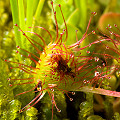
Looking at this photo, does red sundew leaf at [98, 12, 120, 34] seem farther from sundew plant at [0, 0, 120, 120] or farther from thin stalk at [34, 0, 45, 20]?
thin stalk at [34, 0, 45, 20]

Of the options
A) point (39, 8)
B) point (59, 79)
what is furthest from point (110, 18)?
point (59, 79)

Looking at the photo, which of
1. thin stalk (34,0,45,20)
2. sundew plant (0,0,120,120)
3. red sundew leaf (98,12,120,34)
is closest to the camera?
sundew plant (0,0,120,120)

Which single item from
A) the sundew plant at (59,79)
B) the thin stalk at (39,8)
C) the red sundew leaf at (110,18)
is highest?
the thin stalk at (39,8)

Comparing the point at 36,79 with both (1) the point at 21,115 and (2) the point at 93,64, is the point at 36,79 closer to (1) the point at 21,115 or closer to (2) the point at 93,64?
(1) the point at 21,115

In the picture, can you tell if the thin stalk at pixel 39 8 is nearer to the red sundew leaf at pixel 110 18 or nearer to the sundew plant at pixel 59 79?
the sundew plant at pixel 59 79

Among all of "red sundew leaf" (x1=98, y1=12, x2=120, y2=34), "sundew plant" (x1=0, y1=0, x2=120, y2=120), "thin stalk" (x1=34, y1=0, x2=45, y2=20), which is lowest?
"sundew plant" (x1=0, y1=0, x2=120, y2=120)

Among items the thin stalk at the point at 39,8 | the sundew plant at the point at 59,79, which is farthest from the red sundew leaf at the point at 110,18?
the thin stalk at the point at 39,8

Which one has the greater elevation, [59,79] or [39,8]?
[39,8]

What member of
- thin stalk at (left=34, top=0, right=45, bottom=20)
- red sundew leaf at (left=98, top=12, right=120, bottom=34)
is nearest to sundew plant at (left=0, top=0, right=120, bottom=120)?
thin stalk at (left=34, top=0, right=45, bottom=20)

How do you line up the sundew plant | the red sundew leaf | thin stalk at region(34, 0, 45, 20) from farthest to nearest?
the red sundew leaf, thin stalk at region(34, 0, 45, 20), the sundew plant

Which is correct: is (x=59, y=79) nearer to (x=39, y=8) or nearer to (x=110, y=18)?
(x=39, y=8)

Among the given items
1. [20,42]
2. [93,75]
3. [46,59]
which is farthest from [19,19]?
[93,75]
